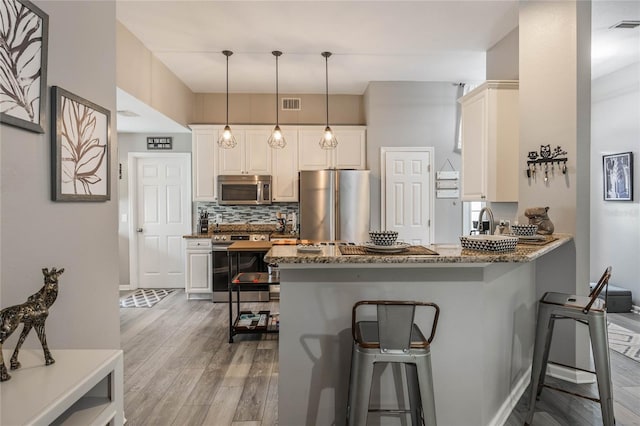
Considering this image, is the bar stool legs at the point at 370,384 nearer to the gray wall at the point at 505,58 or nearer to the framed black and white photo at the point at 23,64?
the framed black and white photo at the point at 23,64

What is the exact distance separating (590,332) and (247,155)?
454 cm

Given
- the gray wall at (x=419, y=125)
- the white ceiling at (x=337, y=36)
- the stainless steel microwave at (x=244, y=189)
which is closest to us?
the white ceiling at (x=337, y=36)

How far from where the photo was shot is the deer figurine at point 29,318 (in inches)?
42.4

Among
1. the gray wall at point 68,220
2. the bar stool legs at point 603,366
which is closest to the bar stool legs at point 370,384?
the bar stool legs at point 603,366

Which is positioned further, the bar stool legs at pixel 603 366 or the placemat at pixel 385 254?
the bar stool legs at pixel 603 366

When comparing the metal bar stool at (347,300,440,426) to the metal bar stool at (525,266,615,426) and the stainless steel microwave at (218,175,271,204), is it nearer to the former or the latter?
the metal bar stool at (525,266,615,426)

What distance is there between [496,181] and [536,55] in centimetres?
107

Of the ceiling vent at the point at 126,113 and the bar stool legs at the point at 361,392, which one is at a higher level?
the ceiling vent at the point at 126,113

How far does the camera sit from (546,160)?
111 inches

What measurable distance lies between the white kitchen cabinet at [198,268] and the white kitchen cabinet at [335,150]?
184cm

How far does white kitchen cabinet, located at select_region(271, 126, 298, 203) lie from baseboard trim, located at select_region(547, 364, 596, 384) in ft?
12.3

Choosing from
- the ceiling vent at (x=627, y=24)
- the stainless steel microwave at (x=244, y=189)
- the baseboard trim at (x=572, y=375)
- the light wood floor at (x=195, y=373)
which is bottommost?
the light wood floor at (x=195, y=373)

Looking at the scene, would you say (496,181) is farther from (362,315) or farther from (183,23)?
(183,23)

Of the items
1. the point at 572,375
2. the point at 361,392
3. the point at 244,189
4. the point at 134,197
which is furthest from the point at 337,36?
the point at 134,197
